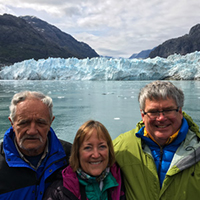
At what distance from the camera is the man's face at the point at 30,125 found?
1.37 meters

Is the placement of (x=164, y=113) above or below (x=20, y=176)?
above

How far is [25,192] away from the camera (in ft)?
4.41

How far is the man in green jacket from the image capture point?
3.99 feet

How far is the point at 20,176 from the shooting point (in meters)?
1.35

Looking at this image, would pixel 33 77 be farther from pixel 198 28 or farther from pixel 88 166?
pixel 198 28

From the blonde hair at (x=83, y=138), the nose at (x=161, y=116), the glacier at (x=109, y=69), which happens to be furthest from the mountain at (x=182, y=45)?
the blonde hair at (x=83, y=138)

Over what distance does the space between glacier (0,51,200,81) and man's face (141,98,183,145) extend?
1085 inches

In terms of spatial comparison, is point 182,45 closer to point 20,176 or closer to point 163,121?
point 163,121

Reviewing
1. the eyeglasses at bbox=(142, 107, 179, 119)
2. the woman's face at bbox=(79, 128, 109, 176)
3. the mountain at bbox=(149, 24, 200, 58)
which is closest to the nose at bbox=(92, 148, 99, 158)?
the woman's face at bbox=(79, 128, 109, 176)

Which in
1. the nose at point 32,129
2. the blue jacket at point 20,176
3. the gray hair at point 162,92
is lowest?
the blue jacket at point 20,176

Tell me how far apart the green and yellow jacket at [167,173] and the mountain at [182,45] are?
8095cm

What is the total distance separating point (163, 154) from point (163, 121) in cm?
25

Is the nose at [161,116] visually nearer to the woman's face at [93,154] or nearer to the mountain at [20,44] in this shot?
the woman's face at [93,154]

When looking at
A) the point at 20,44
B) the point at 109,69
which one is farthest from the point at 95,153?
the point at 20,44
